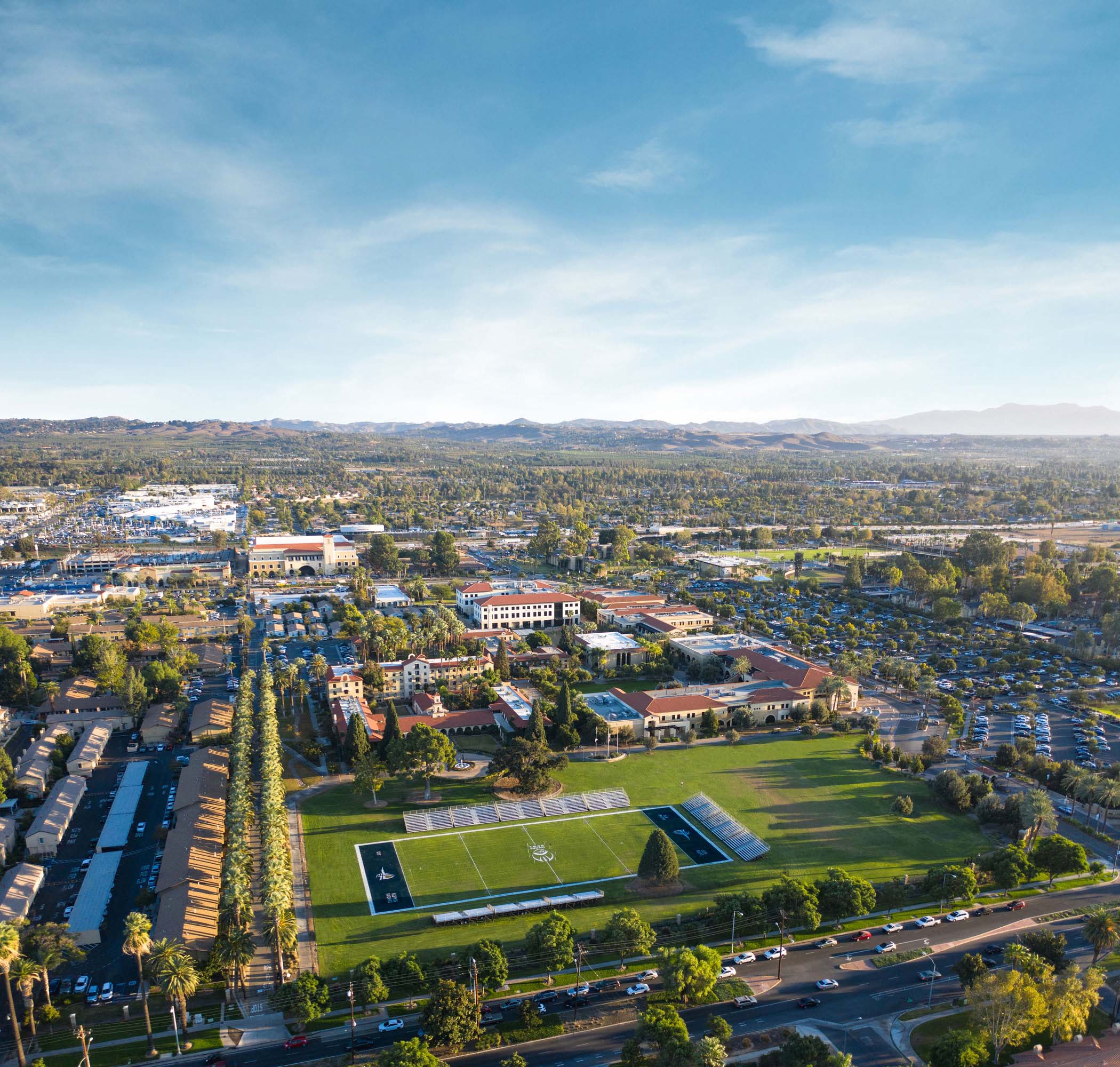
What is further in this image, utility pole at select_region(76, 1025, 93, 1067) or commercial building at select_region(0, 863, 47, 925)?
commercial building at select_region(0, 863, 47, 925)

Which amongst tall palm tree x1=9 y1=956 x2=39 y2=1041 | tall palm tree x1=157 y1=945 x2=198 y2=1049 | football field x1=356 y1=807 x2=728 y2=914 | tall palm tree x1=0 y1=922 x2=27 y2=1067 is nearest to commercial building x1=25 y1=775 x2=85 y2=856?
tall palm tree x1=9 y1=956 x2=39 y2=1041

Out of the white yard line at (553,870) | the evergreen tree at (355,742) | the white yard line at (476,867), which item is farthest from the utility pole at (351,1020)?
the evergreen tree at (355,742)

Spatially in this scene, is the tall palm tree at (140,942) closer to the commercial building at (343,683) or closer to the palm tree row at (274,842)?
the palm tree row at (274,842)

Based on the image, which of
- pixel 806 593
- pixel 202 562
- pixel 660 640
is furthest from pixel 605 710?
pixel 202 562

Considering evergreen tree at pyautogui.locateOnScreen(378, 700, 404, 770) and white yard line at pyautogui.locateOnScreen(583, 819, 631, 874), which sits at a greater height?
evergreen tree at pyautogui.locateOnScreen(378, 700, 404, 770)

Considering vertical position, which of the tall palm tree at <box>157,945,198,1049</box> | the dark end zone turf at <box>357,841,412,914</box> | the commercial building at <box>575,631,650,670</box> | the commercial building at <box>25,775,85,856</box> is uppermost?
the commercial building at <box>575,631,650,670</box>

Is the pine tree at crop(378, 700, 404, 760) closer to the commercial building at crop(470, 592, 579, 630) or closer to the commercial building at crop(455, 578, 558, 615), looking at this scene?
the commercial building at crop(470, 592, 579, 630)

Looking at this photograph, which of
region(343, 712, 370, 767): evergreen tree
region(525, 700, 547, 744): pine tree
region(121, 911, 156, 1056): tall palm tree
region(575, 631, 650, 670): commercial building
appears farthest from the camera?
region(575, 631, 650, 670): commercial building
